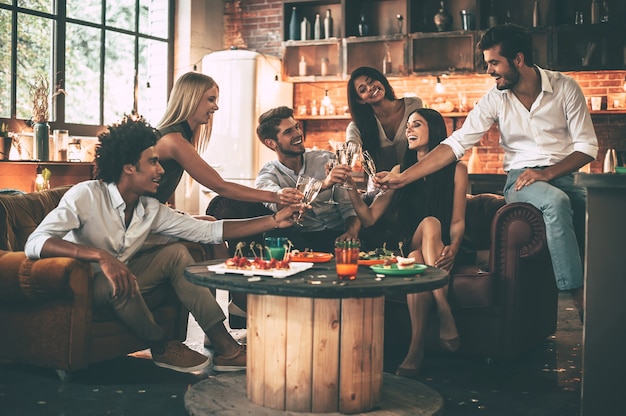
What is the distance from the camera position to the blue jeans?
3.46 metres

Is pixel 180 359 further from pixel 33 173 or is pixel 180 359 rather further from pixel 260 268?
pixel 33 173

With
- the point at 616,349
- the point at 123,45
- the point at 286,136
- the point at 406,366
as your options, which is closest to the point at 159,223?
the point at 286,136

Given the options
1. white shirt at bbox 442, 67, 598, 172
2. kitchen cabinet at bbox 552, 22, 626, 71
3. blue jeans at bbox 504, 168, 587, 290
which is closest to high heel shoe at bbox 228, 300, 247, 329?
white shirt at bbox 442, 67, 598, 172

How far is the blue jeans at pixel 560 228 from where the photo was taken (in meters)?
3.46

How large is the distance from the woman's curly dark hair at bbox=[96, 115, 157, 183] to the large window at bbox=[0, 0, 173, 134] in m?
3.52

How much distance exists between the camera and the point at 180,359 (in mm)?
3539

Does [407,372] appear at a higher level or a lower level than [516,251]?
lower

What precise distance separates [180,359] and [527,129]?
205cm

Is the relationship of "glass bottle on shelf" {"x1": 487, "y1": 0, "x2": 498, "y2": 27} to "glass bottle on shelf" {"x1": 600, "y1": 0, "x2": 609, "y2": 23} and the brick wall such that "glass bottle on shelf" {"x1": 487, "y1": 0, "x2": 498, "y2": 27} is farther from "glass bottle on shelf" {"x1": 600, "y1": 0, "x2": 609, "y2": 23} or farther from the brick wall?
"glass bottle on shelf" {"x1": 600, "y1": 0, "x2": 609, "y2": 23}

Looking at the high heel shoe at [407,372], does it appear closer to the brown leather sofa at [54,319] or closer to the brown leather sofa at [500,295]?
the brown leather sofa at [500,295]

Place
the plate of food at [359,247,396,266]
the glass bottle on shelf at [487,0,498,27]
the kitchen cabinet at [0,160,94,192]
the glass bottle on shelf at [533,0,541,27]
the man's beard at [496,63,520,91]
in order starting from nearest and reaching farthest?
the plate of food at [359,247,396,266]
the man's beard at [496,63,520,91]
the kitchen cabinet at [0,160,94,192]
the glass bottle on shelf at [533,0,541,27]
the glass bottle on shelf at [487,0,498,27]

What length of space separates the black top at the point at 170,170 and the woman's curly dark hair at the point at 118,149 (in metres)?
0.34

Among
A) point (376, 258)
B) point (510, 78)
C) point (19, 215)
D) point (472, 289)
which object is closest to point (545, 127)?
point (510, 78)

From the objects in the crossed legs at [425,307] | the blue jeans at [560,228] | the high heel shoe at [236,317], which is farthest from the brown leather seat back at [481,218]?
the high heel shoe at [236,317]
